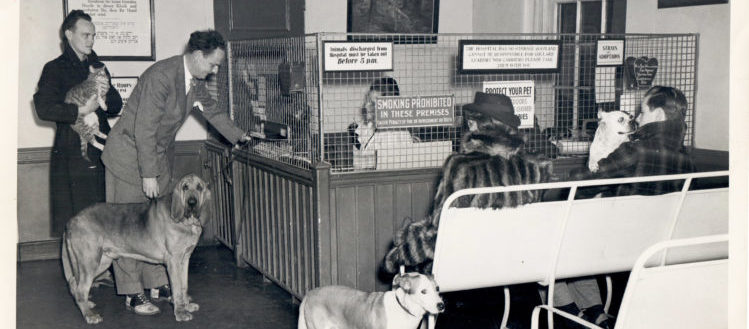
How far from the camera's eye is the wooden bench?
331 centimetres

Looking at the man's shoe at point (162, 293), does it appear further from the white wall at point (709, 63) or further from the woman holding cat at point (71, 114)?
the white wall at point (709, 63)

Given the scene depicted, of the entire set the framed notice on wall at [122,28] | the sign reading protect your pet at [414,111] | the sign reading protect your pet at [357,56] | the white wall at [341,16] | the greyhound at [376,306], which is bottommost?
the greyhound at [376,306]

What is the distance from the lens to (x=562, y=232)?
3465 millimetres

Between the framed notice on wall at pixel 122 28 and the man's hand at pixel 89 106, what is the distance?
36.9 inches

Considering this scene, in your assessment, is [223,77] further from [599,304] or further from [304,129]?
[599,304]

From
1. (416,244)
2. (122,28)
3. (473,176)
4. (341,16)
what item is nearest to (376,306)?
(416,244)

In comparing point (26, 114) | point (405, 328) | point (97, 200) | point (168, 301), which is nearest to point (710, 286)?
point (405, 328)

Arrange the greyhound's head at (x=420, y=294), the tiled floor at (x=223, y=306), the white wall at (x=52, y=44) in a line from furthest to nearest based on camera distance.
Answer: the white wall at (x=52, y=44)
the tiled floor at (x=223, y=306)
the greyhound's head at (x=420, y=294)

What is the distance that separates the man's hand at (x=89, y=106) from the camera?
5.36m

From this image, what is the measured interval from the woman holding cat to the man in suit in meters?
0.69

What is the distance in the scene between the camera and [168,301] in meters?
5.06

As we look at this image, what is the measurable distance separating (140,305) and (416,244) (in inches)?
82.7

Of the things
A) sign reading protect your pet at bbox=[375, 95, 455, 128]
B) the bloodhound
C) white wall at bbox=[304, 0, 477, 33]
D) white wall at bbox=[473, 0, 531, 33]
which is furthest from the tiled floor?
white wall at bbox=[473, 0, 531, 33]

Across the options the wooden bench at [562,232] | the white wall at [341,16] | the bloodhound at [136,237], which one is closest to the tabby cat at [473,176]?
the wooden bench at [562,232]
